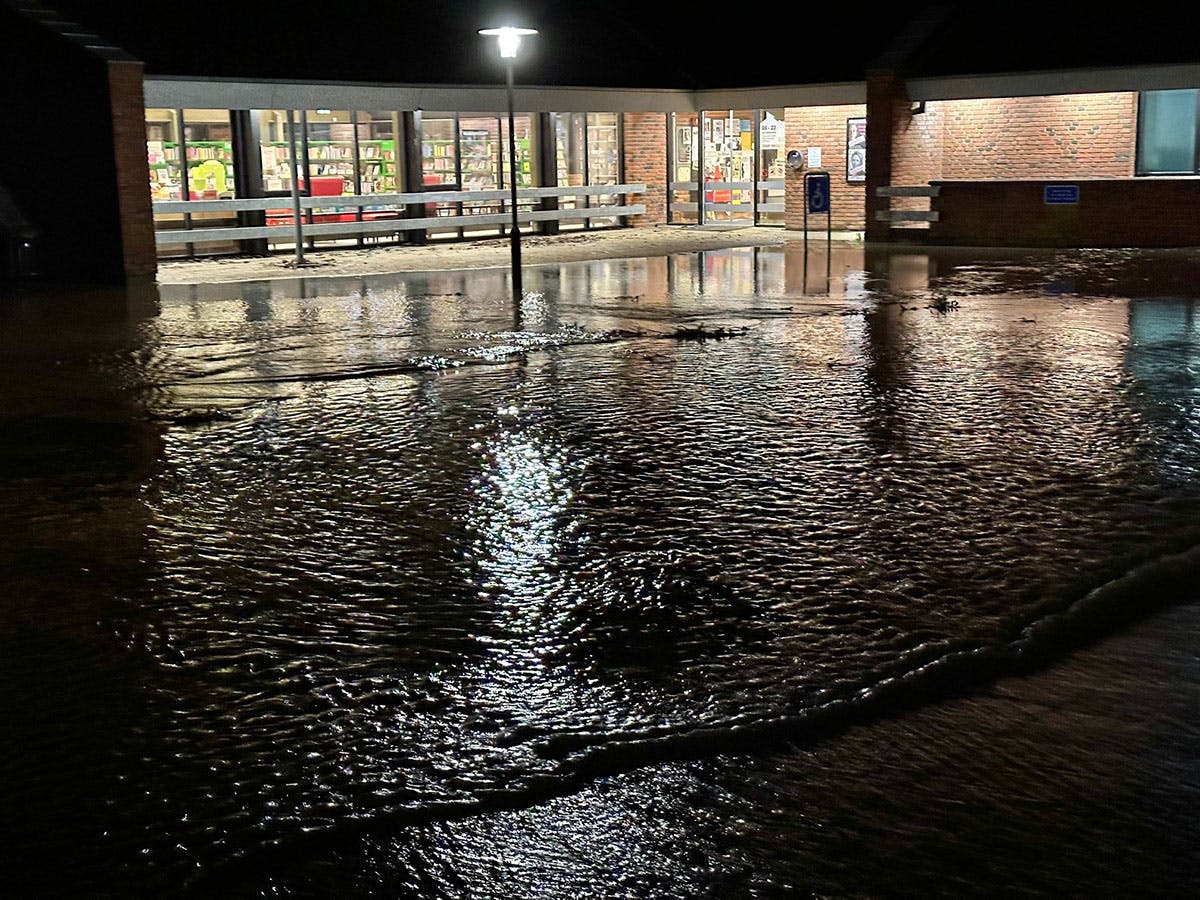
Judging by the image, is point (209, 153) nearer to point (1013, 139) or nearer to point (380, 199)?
point (380, 199)

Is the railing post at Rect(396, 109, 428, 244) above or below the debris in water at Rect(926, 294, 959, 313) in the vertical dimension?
above

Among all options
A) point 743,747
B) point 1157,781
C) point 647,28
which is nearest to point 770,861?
point 743,747

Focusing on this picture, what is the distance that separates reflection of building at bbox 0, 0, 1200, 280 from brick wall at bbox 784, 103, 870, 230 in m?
0.05

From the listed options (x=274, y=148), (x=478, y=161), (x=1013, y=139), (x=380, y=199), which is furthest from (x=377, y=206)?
(x=1013, y=139)

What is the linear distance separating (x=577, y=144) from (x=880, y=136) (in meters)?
7.81

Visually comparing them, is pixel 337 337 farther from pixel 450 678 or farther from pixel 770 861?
pixel 770 861

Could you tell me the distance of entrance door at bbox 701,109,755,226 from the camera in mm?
33656

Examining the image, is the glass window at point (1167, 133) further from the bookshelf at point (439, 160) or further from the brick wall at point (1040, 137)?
the bookshelf at point (439, 160)

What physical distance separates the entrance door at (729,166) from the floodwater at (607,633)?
22908 mm

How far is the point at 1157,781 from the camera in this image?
405cm

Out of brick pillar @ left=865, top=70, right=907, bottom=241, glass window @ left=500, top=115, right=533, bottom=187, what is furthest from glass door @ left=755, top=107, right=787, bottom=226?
glass window @ left=500, top=115, right=533, bottom=187

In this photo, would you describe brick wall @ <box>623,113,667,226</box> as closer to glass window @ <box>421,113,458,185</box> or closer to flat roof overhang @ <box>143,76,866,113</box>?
flat roof overhang @ <box>143,76,866,113</box>

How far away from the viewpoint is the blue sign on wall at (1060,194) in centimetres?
2619

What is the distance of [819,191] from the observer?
77.6ft
